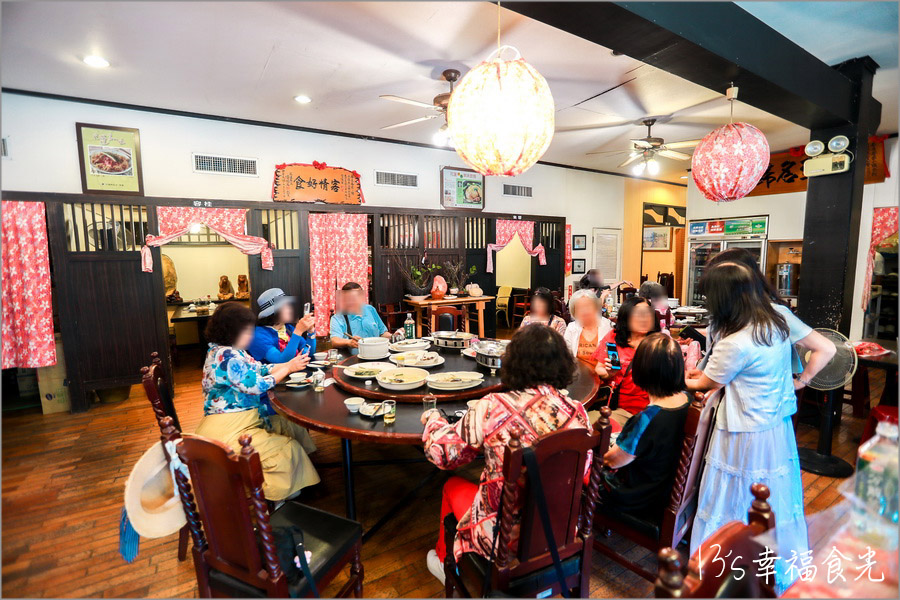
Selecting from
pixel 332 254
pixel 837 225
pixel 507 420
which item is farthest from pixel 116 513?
pixel 837 225

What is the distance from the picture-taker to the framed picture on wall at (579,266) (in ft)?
25.7

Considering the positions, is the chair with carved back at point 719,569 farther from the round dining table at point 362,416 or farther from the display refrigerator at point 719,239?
the display refrigerator at point 719,239

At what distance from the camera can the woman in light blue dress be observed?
1.74m

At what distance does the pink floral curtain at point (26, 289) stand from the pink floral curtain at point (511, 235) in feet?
17.9

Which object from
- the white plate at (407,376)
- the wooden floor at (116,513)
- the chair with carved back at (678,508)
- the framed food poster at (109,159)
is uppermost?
the framed food poster at (109,159)

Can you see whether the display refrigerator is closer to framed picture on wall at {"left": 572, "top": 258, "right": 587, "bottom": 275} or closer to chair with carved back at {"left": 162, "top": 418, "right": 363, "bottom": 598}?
framed picture on wall at {"left": 572, "top": 258, "right": 587, "bottom": 275}

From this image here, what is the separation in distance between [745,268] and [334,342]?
294cm

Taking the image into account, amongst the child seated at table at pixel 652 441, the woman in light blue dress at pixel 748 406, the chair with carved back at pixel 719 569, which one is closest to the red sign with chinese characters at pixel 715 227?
the woman in light blue dress at pixel 748 406

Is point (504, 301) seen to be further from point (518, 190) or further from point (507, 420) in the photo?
point (507, 420)

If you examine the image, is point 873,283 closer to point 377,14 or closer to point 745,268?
point 745,268

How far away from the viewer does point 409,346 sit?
9.99 ft

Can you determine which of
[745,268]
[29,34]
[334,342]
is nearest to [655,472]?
[745,268]

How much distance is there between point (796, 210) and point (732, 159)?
4.54 metres

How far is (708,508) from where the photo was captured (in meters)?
1.90
